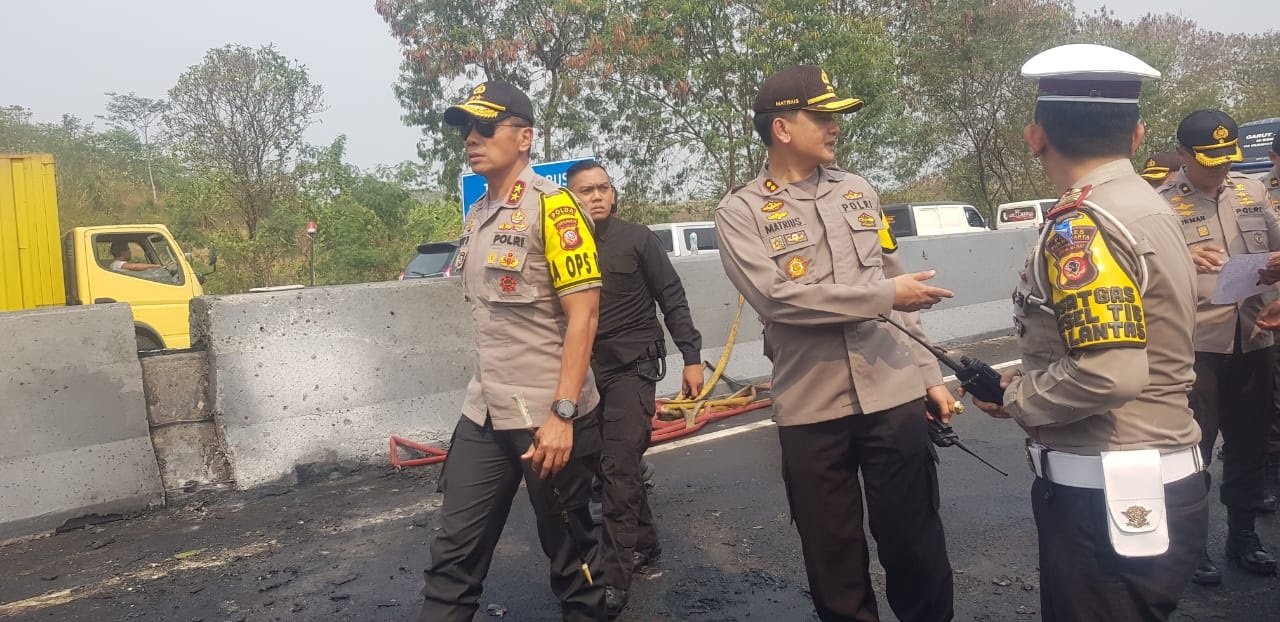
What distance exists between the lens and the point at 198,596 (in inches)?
157

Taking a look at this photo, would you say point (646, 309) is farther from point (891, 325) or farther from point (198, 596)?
point (198, 596)

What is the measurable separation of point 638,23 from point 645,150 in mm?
3098

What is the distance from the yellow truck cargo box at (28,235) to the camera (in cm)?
1021

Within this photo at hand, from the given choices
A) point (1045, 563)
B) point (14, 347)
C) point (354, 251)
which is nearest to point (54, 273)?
point (14, 347)

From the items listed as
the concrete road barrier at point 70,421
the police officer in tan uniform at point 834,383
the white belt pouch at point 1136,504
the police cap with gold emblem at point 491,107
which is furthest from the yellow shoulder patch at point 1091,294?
the concrete road barrier at point 70,421

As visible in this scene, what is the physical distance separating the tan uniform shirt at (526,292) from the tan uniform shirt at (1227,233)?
2.81 metres

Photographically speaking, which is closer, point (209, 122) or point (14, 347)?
point (14, 347)

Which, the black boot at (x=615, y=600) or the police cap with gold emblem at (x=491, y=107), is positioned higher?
the police cap with gold emblem at (x=491, y=107)

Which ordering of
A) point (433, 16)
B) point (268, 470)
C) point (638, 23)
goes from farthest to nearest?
point (433, 16), point (638, 23), point (268, 470)

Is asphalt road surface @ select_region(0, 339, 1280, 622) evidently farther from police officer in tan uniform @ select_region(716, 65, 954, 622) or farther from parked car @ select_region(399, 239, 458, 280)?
parked car @ select_region(399, 239, 458, 280)

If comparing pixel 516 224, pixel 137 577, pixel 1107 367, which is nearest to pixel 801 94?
pixel 516 224

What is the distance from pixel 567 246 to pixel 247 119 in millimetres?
20232

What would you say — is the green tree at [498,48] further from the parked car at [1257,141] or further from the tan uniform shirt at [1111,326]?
the tan uniform shirt at [1111,326]

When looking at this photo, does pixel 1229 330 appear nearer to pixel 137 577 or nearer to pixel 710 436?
pixel 710 436
